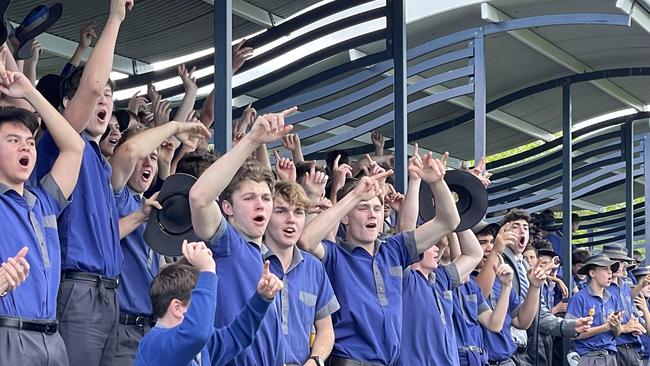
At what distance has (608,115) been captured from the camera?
53.3 ft

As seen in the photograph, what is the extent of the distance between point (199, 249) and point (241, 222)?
1.10 metres

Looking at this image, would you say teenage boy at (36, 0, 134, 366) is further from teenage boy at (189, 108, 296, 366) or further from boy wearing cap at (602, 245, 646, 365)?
boy wearing cap at (602, 245, 646, 365)

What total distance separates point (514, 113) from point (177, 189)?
10.0 meters

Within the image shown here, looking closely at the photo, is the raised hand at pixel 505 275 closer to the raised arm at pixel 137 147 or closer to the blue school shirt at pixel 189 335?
the raised arm at pixel 137 147

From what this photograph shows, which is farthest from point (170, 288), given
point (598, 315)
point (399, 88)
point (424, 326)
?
point (598, 315)

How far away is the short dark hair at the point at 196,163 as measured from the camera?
6316mm

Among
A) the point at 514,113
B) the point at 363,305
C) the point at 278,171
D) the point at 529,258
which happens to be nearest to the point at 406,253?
the point at 363,305

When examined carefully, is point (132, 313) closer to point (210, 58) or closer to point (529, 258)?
point (210, 58)

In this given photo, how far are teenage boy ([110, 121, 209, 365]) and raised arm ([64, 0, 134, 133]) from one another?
0.38 meters

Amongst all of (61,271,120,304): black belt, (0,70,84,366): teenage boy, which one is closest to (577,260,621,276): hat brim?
(61,271,120,304): black belt

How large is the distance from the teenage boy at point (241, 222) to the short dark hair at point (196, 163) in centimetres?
41

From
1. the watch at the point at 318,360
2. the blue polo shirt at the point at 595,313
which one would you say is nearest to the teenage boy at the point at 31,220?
the watch at the point at 318,360

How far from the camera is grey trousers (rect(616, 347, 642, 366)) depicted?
1235 cm

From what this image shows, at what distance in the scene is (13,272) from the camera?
15.1 feet
